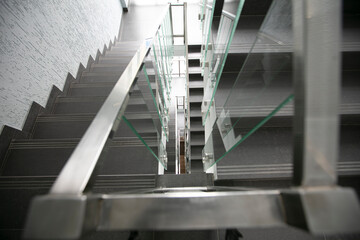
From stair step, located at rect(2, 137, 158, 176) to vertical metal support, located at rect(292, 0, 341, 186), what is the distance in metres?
0.84

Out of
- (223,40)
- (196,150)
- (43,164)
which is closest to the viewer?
(43,164)

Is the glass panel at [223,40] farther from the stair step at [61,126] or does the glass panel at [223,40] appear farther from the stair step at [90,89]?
the stair step at [90,89]

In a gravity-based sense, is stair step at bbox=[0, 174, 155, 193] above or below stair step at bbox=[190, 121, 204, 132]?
below

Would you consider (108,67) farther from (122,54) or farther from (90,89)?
(90,89)

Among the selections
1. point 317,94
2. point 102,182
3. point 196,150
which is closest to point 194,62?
point 196,150

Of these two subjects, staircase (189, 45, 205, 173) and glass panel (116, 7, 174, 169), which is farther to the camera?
staircase (189, 45, 205, 173)

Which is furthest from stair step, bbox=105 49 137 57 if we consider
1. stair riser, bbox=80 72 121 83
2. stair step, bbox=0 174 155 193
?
stair step, bbox=0 174 155 193

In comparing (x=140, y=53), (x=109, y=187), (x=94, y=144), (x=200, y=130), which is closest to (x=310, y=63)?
(x=94, y=144)

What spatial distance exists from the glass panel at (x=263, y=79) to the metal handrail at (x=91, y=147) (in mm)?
493

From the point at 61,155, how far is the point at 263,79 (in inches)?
59.8

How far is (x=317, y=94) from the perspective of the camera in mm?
341

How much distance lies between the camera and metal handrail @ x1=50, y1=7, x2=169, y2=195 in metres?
0.34

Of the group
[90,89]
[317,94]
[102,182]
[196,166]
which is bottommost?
[102,182]

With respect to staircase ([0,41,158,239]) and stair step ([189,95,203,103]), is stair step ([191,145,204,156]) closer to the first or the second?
stair step ([189,95,203,103])
